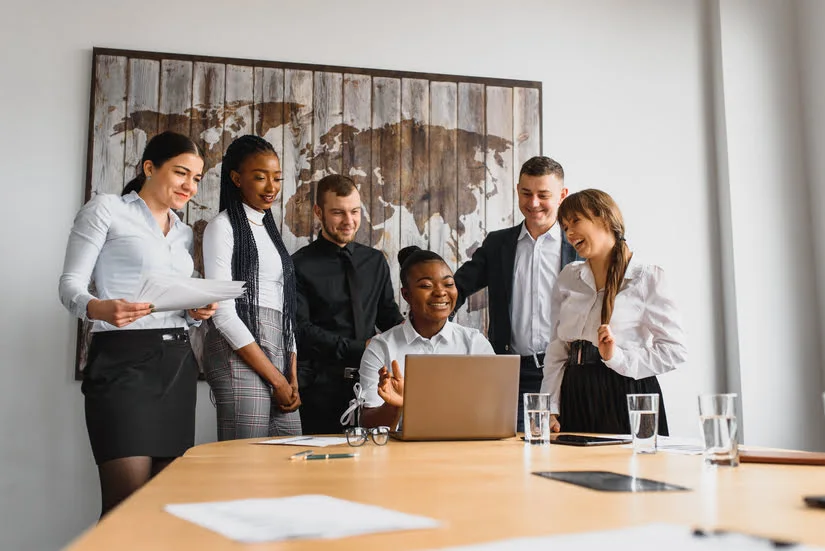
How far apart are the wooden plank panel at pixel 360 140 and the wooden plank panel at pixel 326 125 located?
0.09 ft

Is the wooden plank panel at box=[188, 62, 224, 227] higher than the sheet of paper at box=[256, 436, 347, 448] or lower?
higher

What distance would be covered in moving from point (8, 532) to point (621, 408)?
232cm

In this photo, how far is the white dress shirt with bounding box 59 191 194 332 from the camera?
7.38ft

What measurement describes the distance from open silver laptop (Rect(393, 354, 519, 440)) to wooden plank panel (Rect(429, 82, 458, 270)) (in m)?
1.51

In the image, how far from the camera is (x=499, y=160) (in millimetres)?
3502

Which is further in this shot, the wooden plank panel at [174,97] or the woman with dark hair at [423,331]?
the wooden plank panel at [174,97]

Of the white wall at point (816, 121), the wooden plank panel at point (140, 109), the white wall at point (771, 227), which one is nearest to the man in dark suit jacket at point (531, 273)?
the white wall at point (771, 227)

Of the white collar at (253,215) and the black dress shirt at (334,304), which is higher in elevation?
the white collar at (253,215)

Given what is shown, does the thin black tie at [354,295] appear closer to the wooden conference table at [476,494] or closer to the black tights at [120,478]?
the black tights at [120,478]

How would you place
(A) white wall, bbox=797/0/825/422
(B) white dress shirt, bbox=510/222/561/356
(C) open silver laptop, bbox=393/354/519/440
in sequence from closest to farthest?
(C) open silver laptop, bbox=393/354/519/440 < (B) white dress shirt, bbox=510/222/561/356 < (A) white wall, bbox=797/0/825/422

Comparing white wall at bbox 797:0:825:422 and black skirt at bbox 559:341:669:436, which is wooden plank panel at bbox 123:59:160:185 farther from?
white wall at bbox 797:0:825:422

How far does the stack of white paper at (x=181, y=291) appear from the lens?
2094 mm

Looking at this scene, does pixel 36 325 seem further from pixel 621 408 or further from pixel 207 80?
pixel 621 408

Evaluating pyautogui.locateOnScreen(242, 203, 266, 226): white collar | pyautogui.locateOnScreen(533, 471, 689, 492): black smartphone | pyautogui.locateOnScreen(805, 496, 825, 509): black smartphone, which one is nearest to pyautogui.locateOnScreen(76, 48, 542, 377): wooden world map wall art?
pyautogui.locateOnScreen(242, 203, 266, 226): white collar
